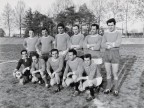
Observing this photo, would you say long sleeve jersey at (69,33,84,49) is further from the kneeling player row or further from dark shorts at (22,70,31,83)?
dark shorts at (22,70,31,83)

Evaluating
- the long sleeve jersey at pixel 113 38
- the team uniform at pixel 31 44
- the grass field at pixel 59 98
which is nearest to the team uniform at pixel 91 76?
the grass field at pixel 59 98

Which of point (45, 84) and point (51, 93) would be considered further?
point (45, 84)

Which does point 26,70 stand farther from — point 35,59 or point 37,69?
point 35,59

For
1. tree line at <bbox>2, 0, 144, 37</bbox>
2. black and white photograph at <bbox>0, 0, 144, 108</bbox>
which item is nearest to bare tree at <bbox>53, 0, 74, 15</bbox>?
tree line at <bbox>2, 0, 144, 37</bbox>

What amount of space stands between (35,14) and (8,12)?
884 cm

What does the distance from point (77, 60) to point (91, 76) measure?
29.7 inches

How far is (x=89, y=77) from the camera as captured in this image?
16.9ft

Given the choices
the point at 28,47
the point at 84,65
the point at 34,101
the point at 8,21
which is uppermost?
the point at 8,21

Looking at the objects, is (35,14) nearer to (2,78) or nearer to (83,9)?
(83,9)

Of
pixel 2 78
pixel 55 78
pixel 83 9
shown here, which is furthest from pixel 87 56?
pixel 83 9

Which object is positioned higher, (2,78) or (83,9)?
(83,9)

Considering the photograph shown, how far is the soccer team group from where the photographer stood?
5168mm

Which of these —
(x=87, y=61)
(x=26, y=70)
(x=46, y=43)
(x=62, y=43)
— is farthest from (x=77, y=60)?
(x=26, y=70)

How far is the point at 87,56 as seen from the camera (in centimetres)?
519
